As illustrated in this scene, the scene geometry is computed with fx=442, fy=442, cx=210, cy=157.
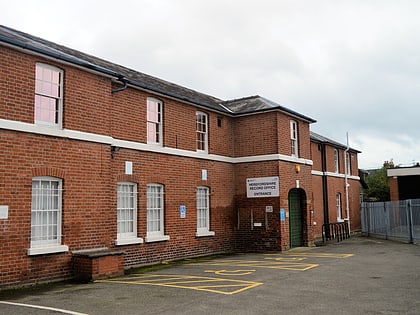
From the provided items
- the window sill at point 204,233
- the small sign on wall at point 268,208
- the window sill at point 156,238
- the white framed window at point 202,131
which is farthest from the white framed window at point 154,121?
the small sign on wall at point 268,208

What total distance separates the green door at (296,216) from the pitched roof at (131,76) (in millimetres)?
3738

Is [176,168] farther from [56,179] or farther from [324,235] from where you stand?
[324,235]

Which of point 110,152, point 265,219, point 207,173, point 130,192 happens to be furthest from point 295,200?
point 110,152

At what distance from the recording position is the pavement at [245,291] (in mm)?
8445

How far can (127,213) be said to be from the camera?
49.1 ft

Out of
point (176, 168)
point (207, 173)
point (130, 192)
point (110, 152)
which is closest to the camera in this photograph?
point (110, 152)

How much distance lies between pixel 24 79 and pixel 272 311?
334 inches

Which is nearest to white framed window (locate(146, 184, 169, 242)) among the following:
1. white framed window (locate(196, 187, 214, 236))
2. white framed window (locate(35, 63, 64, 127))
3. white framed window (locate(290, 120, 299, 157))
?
white framed window (locate(196, 187, 214, 236))

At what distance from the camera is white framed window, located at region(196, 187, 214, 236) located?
60.0 ft

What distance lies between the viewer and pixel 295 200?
20.7m

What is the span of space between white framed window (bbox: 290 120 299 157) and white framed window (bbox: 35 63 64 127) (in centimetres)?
1141

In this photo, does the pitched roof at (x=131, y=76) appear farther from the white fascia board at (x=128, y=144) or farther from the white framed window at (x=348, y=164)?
the white framed window at (x=348, y=164)

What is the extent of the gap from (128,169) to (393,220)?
16.6 m

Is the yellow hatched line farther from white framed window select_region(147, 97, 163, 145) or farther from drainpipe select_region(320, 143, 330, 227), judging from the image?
drainpipe select_region(320, 143, 330, 227)
